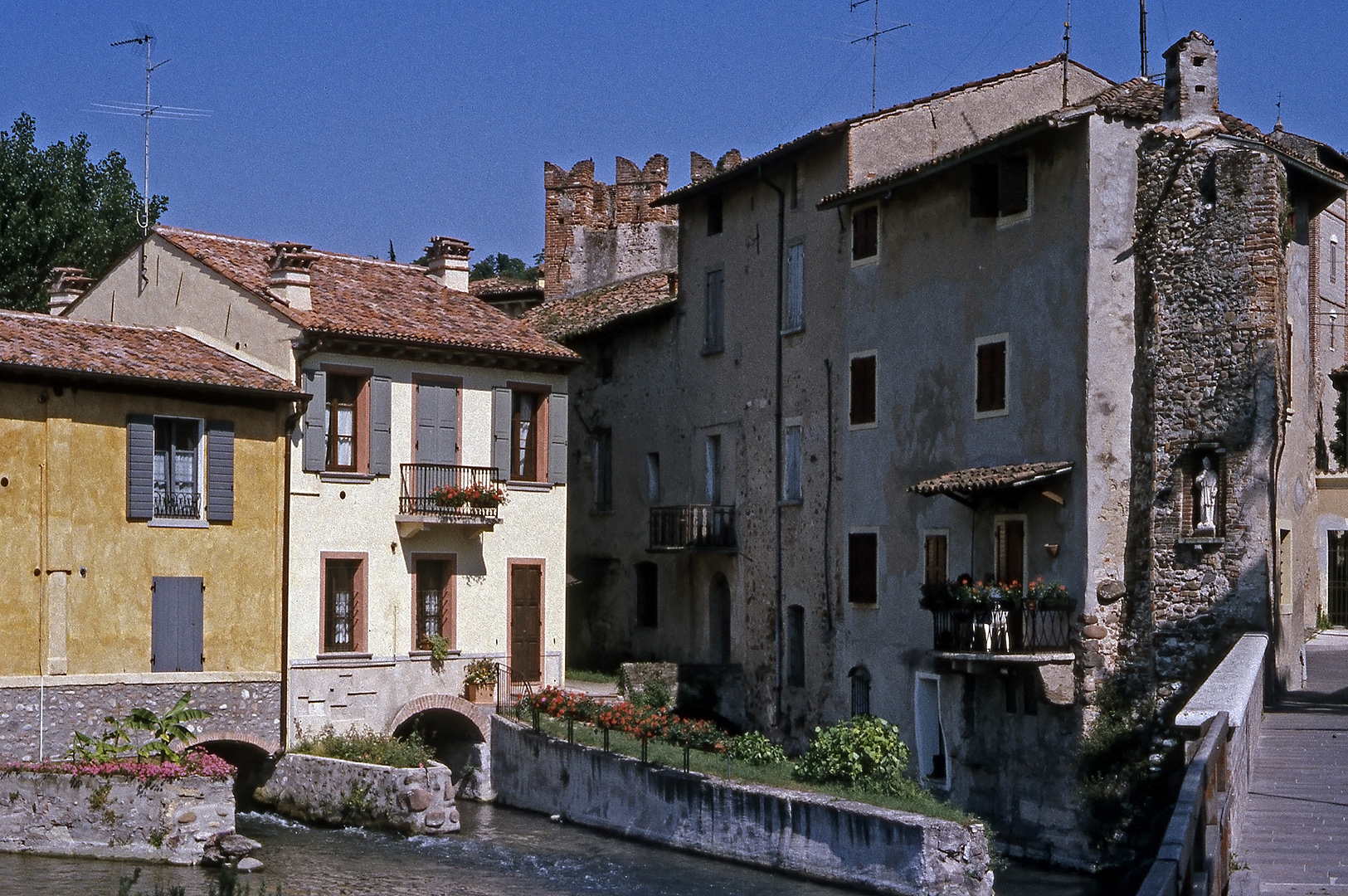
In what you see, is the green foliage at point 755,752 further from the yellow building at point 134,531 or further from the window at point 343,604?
the yellow building at point 134,531

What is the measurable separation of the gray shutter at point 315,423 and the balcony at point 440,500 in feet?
5.88

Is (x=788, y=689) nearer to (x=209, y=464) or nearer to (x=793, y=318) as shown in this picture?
(x=793, y=318)

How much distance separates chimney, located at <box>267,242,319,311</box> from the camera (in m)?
31.8

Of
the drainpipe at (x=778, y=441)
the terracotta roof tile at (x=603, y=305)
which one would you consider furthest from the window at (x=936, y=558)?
the terracotta roof tile at (x=603, y=305)

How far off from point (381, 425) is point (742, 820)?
10.3m

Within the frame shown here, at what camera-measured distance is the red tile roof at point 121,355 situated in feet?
91.5

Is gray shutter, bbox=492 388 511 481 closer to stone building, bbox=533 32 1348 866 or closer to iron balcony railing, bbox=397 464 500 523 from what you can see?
iron balcony railing, bbox=397 464 500 523

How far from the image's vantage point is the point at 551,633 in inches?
1367

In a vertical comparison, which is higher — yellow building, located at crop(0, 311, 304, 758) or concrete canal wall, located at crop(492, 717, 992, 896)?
yellow building, located at crop(0, 311, 304, 758)

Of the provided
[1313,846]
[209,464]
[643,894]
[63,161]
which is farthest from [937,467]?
[63,161]

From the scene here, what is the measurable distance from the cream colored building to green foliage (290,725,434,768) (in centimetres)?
29

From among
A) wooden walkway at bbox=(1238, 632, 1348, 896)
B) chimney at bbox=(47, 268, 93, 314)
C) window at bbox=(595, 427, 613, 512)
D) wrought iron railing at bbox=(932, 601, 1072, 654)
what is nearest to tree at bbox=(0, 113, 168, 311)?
chimney at bbox=(47, 268, 93, 314)

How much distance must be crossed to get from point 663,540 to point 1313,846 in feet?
87.9

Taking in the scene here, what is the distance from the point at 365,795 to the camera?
2934cm
